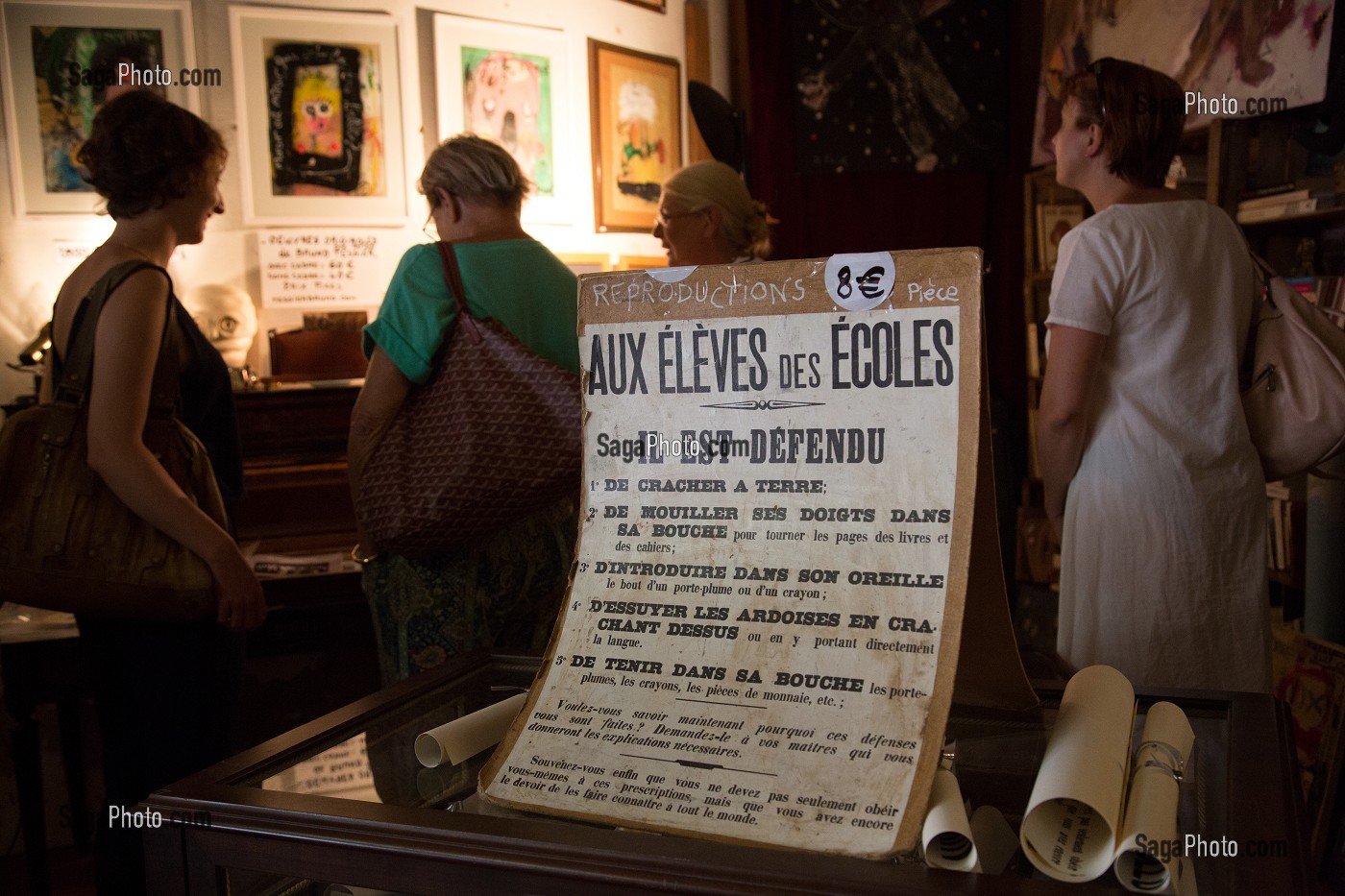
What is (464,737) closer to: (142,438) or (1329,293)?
(142,438)

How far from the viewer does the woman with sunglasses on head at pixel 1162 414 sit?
1.72 metres

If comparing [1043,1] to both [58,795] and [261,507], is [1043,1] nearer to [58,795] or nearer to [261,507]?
[261,507]

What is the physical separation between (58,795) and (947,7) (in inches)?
178

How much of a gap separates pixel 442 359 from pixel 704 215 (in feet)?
2.85

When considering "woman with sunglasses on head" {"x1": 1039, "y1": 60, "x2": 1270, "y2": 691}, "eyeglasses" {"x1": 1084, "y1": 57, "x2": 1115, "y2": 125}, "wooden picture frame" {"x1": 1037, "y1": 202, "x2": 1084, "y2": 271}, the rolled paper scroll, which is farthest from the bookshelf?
the rolled paper scroll

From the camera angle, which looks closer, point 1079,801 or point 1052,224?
point 1079,801

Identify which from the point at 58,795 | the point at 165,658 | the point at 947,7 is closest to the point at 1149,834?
the point at 165,658

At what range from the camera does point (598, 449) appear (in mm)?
868

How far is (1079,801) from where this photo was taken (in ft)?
1.95

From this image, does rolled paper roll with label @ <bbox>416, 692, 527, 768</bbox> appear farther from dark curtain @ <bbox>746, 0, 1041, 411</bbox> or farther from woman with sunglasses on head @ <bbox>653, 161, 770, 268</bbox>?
dark curtain @ <bbox>746, 0, 1041, 411</bbox>

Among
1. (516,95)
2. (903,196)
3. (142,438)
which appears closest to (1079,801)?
(142,438)

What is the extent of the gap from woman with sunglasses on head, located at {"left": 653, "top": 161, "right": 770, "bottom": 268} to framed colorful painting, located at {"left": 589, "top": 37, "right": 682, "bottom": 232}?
6.43ft

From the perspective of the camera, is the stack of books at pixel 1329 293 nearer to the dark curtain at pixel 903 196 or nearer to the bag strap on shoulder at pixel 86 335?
→ the dark curtain at pixel 903 196

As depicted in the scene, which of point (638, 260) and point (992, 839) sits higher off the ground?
point (638, 260)
